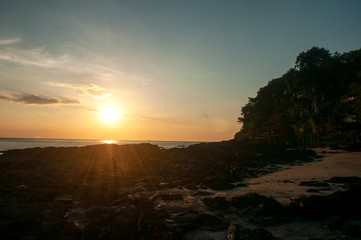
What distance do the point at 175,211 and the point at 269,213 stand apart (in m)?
3.52

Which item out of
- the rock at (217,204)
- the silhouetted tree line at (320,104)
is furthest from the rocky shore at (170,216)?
the silhouetted tree line at (320,104)

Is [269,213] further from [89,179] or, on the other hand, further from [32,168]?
[32,168]

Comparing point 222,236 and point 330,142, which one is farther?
point 330,142

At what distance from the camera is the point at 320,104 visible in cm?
4094

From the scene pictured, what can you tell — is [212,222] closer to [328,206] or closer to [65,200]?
[328,206]

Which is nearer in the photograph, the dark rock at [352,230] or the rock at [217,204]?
the dark rock at [352,230]

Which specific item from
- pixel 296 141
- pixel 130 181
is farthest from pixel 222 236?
pixel 296 141

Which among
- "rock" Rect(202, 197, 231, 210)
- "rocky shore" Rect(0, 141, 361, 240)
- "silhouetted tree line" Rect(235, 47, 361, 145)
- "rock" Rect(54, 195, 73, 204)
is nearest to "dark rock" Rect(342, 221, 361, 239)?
"rocky shore" Rect(0, 141, 361, 240)

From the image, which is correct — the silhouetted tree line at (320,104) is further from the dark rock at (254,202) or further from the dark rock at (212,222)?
the dark rock at (212,222)

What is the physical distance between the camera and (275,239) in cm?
577

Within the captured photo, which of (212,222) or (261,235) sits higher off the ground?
(261,235)

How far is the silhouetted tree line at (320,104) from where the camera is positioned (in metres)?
Answer: 31.2

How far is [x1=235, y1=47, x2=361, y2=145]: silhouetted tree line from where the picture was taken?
31.2 metres

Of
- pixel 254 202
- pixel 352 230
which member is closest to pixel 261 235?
pixel 352 230
